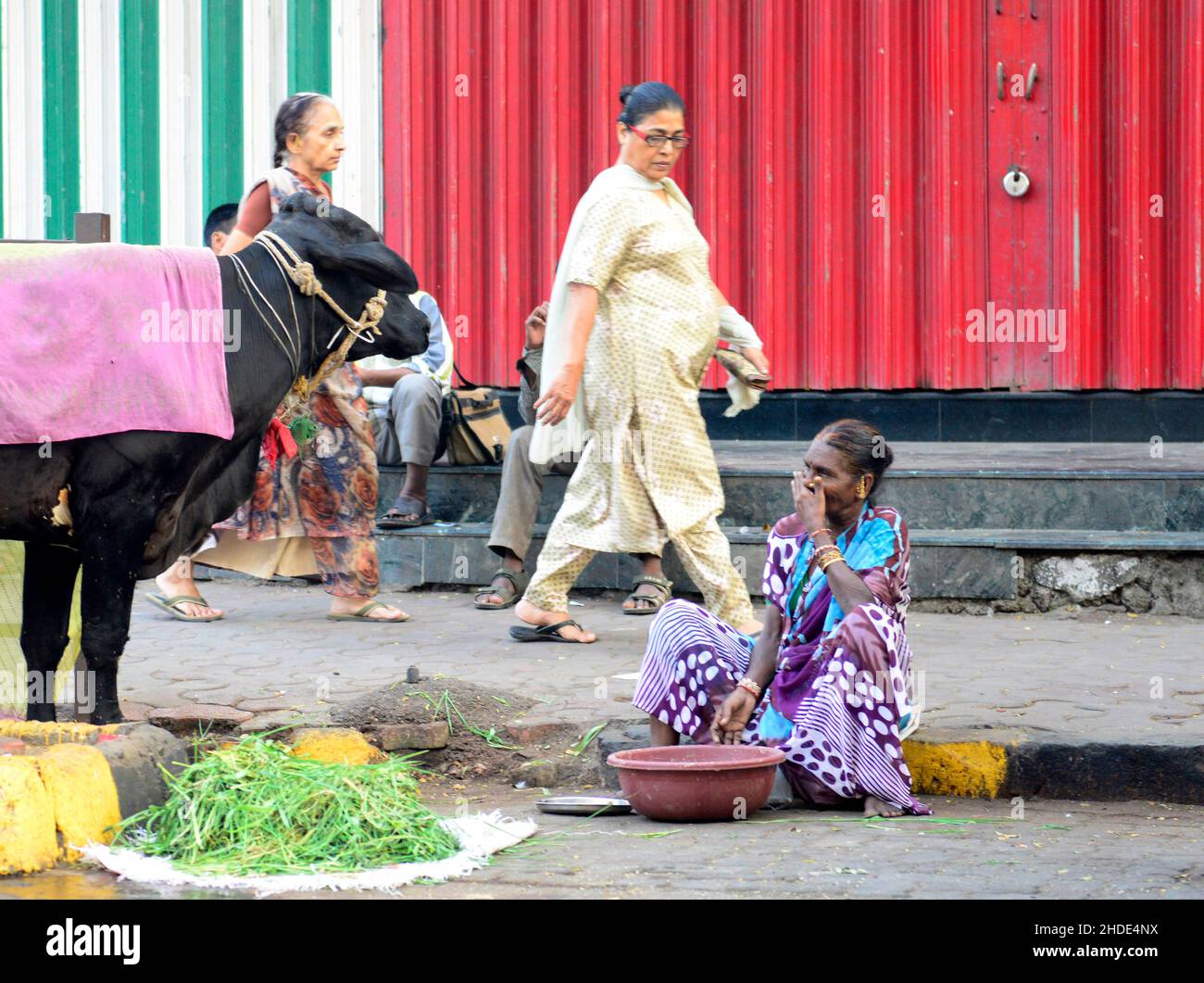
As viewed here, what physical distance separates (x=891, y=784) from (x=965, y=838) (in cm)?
30

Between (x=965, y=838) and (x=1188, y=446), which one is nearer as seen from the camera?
(x=965, y=838)

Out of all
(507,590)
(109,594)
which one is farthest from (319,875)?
(507,590)

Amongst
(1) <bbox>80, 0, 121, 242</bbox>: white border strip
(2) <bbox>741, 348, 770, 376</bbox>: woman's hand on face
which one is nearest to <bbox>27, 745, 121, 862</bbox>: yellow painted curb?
(2) <bbox>741, 348, 770, 376</bbox>: woman's hand on face

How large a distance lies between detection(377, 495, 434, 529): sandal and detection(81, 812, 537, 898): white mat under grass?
4.35 meters

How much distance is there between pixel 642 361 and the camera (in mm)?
6570

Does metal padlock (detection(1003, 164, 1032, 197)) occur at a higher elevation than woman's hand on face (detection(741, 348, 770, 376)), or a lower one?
higher

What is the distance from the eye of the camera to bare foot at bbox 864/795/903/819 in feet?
14.6

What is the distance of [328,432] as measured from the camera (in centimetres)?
707

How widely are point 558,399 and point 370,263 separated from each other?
120 centimetres

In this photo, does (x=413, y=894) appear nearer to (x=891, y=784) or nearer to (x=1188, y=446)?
(x=891, y=784)

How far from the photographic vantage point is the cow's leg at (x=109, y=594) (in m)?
4.81

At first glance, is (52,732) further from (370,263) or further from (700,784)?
(370,263)

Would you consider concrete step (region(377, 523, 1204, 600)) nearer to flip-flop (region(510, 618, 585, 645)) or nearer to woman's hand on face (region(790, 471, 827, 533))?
flip-flop (region(510, 618, 585, 645))

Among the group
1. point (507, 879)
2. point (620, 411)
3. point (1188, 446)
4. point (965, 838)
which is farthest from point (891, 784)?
point (1188, 446)
